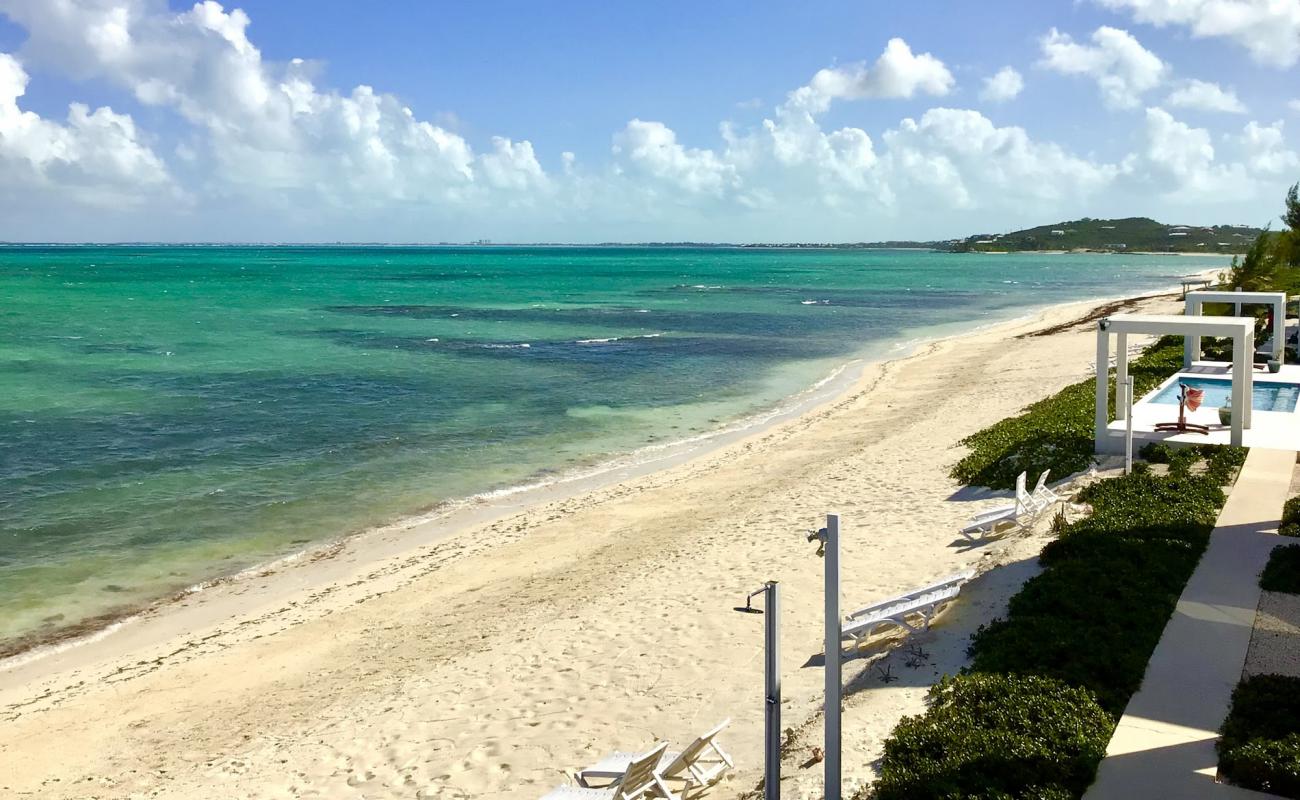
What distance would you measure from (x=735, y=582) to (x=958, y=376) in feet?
70.2

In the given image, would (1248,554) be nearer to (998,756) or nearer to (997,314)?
(998,756)

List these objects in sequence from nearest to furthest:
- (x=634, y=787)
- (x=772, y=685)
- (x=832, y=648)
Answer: (x=772, y=685), (x=832, y=648), (x=634, y=787)

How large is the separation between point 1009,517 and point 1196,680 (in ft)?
16.2

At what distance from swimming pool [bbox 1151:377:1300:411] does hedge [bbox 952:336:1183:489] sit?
796 millimetres

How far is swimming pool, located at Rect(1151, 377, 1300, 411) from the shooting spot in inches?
752

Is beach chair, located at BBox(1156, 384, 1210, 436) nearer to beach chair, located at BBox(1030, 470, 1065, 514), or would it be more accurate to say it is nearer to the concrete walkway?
the concrete walkway

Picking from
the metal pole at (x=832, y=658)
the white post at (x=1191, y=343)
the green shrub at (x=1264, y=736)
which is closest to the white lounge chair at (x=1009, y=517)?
the green shrub at (x=1264, y=736)

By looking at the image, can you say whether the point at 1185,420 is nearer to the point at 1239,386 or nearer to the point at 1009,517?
the point at 1239,386

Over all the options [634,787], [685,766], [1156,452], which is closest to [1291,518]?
[1156,452]

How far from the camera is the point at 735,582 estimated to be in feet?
41.3

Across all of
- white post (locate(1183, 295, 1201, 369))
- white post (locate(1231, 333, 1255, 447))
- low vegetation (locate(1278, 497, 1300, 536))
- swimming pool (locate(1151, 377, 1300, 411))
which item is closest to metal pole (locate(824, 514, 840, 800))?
low vegetation (locate(1278, 497, 1300, 536))

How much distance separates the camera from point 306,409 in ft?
89.9

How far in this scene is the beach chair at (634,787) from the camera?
23.3ft

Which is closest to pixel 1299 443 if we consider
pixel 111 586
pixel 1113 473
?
pixel 1113 473
